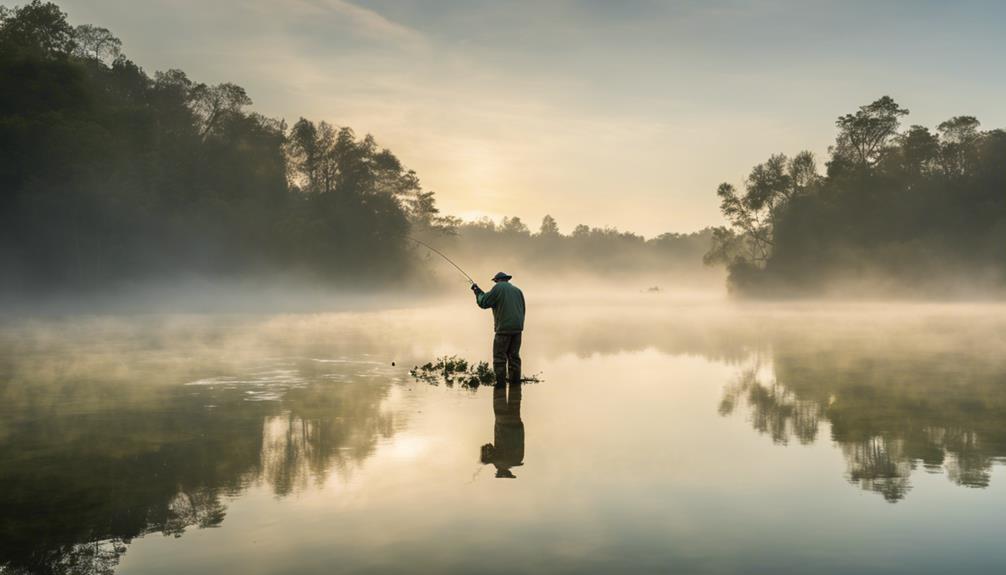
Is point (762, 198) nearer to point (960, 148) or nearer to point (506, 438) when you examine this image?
point (960, 148)

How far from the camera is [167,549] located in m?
6.65

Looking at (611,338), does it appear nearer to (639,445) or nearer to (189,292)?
(639,445)

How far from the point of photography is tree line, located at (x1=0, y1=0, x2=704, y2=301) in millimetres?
57625

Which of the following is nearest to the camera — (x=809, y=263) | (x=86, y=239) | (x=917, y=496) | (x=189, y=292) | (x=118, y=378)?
(x=917, y=496)

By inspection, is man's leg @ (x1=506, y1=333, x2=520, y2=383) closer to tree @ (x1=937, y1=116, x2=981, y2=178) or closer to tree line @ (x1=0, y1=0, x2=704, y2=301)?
tree line @ (x1=0, y1=0, x2=704, y2=301)

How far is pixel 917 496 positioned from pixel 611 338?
23.0m

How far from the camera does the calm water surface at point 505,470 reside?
21.6 ft

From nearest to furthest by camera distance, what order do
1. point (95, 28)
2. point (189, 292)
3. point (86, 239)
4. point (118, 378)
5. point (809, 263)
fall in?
→ 1. point (118, 378)
2. point (86, 239)
3. point (189, 292)
4. point (95, 28)
5. point (809, 263)

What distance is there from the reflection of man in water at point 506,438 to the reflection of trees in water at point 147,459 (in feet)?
5.30

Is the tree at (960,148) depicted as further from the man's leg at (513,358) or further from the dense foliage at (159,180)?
the man's leg at (513,358)

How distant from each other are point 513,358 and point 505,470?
26.4 feet

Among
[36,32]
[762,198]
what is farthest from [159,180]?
[762,198]

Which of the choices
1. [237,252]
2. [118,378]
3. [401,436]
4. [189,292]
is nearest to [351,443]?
[401,436]

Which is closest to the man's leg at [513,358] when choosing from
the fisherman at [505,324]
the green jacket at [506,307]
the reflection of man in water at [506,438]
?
the fisherman at [505,324]
